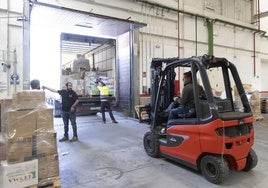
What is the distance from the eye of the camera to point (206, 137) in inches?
138

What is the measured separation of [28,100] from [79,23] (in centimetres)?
669

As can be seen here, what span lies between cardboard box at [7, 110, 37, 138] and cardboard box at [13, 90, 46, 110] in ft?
0.30

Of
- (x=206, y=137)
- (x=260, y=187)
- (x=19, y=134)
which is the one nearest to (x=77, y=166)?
(x=19, y=134)

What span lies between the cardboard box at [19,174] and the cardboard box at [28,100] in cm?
72

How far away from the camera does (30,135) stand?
9.91 feet

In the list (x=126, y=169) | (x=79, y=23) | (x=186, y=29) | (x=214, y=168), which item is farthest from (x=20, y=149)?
(x=186, y=29)

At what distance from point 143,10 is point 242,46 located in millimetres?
7659

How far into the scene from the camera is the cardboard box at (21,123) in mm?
2928

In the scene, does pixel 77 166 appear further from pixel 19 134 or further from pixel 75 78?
pixel 75 78

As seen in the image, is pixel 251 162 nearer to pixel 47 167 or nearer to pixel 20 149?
pixel 47 167

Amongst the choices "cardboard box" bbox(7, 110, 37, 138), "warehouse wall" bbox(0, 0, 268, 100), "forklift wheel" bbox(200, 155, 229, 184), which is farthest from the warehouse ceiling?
"forklift wheel" bbox(200, 155, 229, 184)

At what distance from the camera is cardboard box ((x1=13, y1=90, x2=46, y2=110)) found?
10.1 ft

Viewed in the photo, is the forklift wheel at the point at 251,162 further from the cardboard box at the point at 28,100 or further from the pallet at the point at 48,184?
the cardboard box at the point at 28,100

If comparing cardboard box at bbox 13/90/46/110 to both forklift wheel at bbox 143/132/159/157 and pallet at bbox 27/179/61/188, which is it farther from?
forklift wheel at bbox 143/132/159/157
